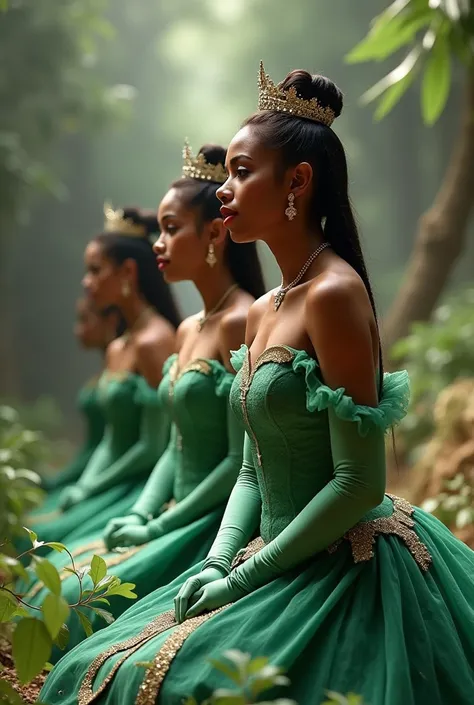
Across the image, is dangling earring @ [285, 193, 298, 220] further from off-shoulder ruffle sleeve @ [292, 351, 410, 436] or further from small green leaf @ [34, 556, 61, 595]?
small green leaf @ [34, 556, 61, 595]

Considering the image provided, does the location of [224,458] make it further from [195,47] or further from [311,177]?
[195,47]

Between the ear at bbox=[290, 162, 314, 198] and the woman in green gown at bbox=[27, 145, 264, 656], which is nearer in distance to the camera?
the ear at bbox=[290, 162, 314, 198]

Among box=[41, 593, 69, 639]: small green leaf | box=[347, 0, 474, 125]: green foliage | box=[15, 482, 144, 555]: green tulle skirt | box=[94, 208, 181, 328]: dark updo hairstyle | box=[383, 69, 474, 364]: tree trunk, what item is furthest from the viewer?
box=[383, 69, 474, 364]: tree trunk

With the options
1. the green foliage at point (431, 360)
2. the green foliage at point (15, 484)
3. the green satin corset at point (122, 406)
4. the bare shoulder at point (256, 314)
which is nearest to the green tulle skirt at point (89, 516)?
the green foliage at point (15, 484)

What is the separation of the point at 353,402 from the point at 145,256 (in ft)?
6.59

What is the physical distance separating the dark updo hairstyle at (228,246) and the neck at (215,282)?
23 millimetres

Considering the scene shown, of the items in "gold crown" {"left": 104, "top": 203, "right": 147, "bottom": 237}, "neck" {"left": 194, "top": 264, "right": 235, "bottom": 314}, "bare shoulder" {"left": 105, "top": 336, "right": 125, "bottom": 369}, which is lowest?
"neck" {"left": 194, "top": 264, "right": 235, "bottom": 314}

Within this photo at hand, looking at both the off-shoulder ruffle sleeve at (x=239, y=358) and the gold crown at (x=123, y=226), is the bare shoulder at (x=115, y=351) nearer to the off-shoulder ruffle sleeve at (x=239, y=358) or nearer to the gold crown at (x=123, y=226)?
the gold crown at (x=123, y=226)

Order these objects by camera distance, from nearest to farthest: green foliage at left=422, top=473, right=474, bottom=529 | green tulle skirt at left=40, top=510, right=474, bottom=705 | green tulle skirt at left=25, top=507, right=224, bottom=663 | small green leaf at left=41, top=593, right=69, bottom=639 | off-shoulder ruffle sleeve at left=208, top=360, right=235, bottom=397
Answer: small green leaf at left=41, top=593, right=69, bottom=639 < green tulle skirt at left=40, top=510, right=474, bottom=705 < green tulle skirt at left=25, top=507, right=224, bottom=663 < off-shoulder ruffle sleeve at left=208, top=360, right=235, bottom=397 < green foliage at left=422, top=473, right=474, bottom=529

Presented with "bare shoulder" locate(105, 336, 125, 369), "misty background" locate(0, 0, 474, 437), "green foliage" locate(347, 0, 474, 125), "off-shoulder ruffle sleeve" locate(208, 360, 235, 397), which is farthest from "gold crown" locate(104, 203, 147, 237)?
"misty background" locate(0, 0, 474, 437)

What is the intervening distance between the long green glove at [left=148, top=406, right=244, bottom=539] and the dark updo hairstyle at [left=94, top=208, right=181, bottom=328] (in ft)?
3.62

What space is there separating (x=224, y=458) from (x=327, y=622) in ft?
3.15

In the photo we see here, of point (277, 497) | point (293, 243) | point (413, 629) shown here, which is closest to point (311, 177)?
point (293, 243)

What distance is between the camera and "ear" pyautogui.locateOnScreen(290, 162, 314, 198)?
5.73 feet
